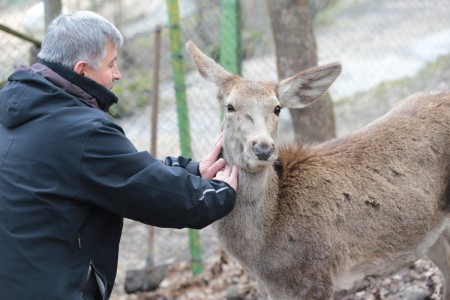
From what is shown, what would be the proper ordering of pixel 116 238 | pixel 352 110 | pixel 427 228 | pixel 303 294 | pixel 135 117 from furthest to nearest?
pixel 352 110, pixel 135 117, pixel 427 228, pixel 303 294, pixel 116 238

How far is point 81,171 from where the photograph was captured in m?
3.96

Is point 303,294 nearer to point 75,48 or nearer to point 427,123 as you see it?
point 427,123

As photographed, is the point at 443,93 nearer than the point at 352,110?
Yes

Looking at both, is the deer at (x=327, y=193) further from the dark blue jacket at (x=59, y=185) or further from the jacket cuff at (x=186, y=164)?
the dark blue jacket at (x=59, y=185)

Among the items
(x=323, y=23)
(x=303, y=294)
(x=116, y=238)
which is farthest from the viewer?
(x=323, y=23)

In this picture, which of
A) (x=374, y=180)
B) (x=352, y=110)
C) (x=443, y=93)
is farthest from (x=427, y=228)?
(x=352, y=110)

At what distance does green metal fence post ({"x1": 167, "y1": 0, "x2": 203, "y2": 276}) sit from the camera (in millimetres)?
7992

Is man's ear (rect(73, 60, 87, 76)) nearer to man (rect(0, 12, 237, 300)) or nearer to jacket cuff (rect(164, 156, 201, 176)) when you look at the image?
man (rect(0, 12, 237, 300))

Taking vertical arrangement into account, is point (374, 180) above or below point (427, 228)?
above

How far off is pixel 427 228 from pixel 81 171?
3027 millimetres

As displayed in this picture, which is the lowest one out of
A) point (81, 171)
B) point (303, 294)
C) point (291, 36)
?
point (303, 294)

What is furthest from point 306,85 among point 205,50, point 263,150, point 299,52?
point 205,50

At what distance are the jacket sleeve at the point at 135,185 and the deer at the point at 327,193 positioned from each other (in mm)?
827

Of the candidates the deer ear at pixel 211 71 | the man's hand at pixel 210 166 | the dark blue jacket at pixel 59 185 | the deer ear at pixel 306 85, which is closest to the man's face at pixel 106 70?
the dark blue jacket at pixel 59 185
